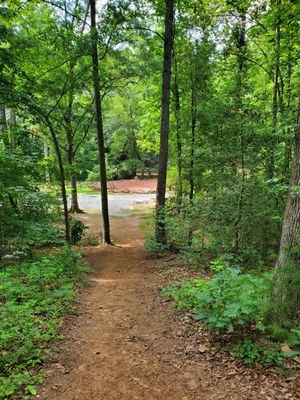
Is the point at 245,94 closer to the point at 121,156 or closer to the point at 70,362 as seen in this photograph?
the point at 70,362

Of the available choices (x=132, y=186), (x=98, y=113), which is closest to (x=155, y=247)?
(x=98, y=113)

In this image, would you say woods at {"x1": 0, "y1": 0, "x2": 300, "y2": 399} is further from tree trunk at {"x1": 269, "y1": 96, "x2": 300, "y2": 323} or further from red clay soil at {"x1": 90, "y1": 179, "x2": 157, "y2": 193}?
red clay soil at {"x1": 90, "y1": 179, "x2": 157, "y2": 193}

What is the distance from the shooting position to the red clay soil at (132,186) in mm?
28594

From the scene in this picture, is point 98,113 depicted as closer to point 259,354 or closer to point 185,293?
point 185,293

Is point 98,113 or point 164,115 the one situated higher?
point 98,113

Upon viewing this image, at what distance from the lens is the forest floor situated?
272 cm

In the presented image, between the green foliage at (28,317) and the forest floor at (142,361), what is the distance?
0.19 meters

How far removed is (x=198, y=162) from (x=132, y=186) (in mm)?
22675

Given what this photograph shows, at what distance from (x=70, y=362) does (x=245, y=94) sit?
5808mm

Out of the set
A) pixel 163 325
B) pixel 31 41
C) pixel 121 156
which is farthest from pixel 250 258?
pixel 121 156

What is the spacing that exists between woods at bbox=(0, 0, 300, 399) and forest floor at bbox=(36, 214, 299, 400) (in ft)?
0.81

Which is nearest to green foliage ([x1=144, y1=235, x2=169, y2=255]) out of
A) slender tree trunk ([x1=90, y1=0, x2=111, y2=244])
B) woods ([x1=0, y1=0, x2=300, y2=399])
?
woods ([x1=0, y1=0, x2=300, y2=399])

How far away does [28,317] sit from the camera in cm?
386

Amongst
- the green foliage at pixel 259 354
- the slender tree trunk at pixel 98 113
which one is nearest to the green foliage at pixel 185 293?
the green foliage at pixel 259 354
